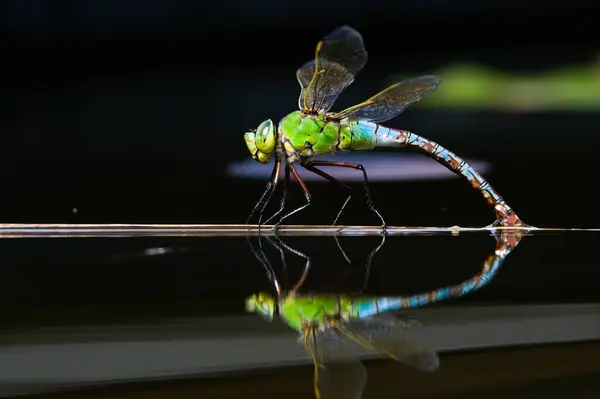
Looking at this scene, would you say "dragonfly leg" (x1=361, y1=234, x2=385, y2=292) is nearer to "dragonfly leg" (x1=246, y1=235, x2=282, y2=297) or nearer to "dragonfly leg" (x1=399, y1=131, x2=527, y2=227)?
"dragonfly leg" (x1=246, y1=235, x2=282, y2=297)

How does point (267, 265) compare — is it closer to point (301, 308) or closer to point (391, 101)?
point (301, 308)

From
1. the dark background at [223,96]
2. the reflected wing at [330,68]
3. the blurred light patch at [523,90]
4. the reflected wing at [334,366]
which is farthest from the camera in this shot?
the blurred light patch at [523,90]

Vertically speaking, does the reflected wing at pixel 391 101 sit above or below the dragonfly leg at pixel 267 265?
above

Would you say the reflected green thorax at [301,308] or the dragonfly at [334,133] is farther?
the dragonfly at [334,133]

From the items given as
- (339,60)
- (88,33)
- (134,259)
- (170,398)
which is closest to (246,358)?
(170,398)

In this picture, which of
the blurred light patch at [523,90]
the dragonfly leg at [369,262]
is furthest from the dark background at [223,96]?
the dragonfly leg at [369,262]

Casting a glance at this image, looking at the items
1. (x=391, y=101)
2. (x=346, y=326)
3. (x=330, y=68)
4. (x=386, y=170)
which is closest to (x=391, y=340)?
(x=346, y=326)

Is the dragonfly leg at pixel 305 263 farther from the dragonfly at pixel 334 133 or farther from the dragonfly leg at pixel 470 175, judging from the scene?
the dragonfly leg at pixel 470 175

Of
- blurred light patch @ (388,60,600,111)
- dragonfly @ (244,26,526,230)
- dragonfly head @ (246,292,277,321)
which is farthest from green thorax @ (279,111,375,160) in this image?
dragonfly head @ (246,292,277,321)
